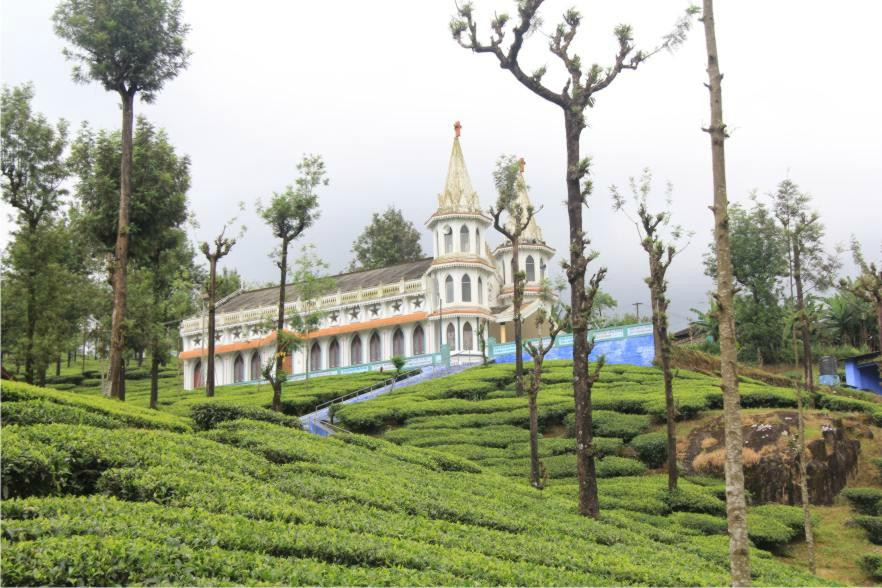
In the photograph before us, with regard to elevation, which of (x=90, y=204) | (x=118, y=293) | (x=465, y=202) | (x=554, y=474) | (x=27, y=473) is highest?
(x=465, y=202)

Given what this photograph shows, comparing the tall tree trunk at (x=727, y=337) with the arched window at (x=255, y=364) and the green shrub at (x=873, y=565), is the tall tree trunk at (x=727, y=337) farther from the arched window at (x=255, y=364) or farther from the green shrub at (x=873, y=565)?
the arched window at (x=255, y=364)

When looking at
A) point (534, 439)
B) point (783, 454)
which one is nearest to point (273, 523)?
point (534, 439)

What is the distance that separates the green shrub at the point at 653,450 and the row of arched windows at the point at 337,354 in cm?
2287

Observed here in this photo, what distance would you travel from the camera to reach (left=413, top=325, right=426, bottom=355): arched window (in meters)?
44.5

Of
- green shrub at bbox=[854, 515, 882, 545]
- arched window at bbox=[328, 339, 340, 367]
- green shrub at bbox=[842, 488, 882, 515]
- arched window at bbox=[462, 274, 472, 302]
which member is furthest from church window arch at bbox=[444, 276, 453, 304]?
green shrub at bbox=[854, 515, 882, 545]

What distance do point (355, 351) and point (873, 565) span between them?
34138 millimetres

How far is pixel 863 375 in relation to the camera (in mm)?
33969

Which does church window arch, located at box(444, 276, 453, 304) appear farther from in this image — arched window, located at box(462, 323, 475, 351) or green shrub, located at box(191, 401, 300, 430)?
green shrub, located at box(191, 401, 300, 430)

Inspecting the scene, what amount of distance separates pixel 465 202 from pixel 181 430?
105 ft

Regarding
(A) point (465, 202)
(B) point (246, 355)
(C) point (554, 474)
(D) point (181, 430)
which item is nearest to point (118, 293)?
(D) point (181, 430)

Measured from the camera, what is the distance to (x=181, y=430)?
1477 centimetres

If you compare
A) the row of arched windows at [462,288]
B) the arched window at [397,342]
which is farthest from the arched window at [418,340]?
the row of arched windows at [462,288]

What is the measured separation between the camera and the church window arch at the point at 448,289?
143 feet

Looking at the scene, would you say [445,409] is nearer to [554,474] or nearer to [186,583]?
[554,474]
